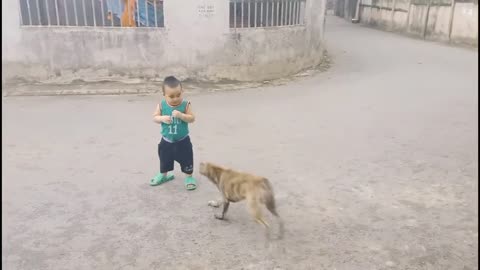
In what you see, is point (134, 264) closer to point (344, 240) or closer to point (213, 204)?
point (213, 204)

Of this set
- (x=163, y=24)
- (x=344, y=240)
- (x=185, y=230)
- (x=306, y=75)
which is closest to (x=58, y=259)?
(x=185, y=230)

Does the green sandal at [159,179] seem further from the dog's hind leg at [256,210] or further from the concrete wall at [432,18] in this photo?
the concrete wall at [432,18]

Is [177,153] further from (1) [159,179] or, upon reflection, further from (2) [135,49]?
(2) [135,49]

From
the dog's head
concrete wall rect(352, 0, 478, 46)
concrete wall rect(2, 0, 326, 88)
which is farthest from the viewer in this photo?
concrete wall rect(352, 0, 478, 46)

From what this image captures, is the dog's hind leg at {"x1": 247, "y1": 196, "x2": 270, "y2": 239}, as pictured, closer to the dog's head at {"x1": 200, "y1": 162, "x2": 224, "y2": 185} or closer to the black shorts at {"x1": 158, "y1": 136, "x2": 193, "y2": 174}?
the dog's head at {"x1": 200, "y1": 162, "x2": 224, "y2": 185}

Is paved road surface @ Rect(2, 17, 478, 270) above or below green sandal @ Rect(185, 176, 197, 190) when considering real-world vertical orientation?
below

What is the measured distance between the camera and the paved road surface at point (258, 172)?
298cm

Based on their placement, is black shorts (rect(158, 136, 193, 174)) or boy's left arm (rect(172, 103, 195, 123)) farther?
black shorts (rect(158, 136, 193, 174))

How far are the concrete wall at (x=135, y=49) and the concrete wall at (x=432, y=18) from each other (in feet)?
28.8

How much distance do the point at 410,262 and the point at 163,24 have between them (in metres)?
6.00

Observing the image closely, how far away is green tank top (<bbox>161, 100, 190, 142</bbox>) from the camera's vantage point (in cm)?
376

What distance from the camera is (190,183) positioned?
3.95 meters

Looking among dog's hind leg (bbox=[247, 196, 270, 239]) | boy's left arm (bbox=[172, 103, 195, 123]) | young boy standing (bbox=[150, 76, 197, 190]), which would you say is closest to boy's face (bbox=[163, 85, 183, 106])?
young boy standing (bbox=[150, 76, 197, 190])

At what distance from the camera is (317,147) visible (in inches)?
199
